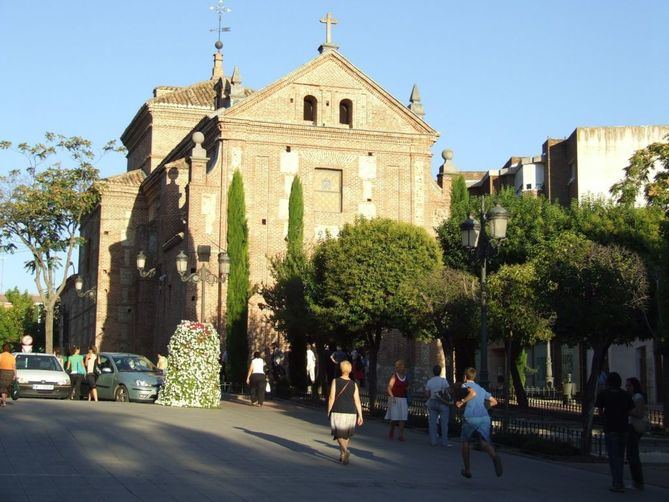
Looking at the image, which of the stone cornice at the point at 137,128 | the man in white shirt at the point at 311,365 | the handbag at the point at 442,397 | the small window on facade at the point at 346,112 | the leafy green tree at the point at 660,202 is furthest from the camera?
the stone cornice at the point at 137,128

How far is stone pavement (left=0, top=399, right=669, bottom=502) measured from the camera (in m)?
12.2

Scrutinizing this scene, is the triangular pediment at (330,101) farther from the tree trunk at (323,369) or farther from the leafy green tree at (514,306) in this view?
the leafy green tree at (514,306)

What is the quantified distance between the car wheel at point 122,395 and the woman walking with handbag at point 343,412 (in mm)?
14288

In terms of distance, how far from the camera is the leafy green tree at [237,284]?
126 ft

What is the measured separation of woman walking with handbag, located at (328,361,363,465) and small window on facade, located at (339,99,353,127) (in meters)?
28.1

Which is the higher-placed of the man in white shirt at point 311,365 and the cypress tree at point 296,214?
the cypress tree at point 296,214

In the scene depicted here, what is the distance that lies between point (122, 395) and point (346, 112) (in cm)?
1869

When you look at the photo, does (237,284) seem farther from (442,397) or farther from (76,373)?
(442,397)

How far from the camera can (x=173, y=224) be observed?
46625 mm

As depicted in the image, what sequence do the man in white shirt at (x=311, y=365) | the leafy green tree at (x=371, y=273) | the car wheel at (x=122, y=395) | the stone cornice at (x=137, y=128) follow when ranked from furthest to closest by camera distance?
1. the stone cornice at (x=137, y=128)
2. the man in white shirt at (x=311, y=365)
3. the car wheel at (x=122, y=395)
4. the leafy green tree at (x=371, y=273)

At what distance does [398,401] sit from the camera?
67.6 feet

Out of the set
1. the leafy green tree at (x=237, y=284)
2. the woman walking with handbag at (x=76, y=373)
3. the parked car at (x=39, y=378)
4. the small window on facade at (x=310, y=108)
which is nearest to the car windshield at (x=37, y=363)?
A: the parked car at (x=39, y=378)

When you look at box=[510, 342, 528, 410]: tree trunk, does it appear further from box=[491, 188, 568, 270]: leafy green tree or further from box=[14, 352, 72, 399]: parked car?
box=[14, 352, 72, 399]: parked car

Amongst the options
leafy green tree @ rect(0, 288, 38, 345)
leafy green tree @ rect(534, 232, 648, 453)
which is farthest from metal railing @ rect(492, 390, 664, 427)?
leafy green tree @ rect(0, 288, 38, 345)
